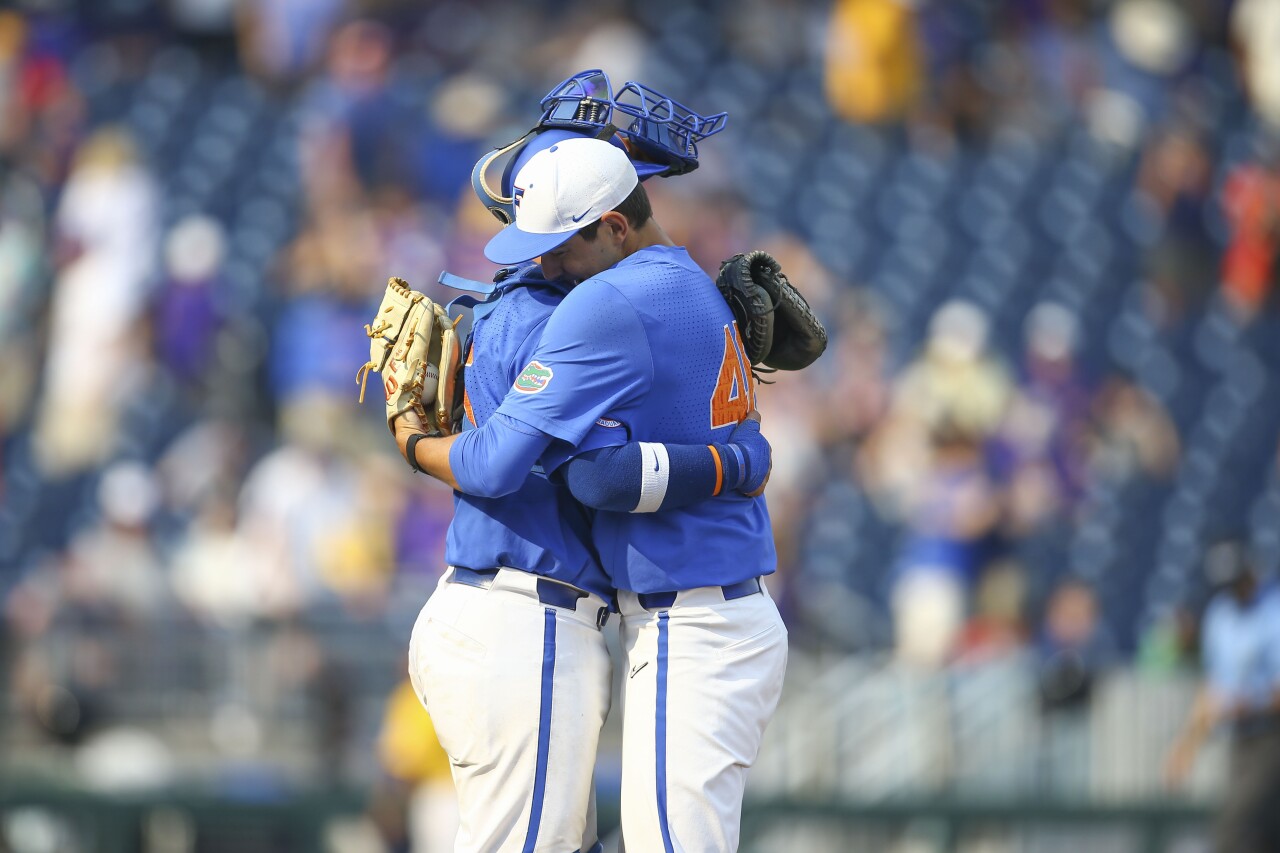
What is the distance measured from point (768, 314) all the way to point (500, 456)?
753mm

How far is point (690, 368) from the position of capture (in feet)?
13.4

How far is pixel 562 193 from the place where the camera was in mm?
3998

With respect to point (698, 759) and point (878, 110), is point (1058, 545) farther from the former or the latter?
point (698, 759)

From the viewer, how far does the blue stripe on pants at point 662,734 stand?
13.0 ft

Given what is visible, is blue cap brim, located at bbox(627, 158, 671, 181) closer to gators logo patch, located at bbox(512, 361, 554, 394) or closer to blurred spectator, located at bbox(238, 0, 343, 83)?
gators logo patch, located at bbox(512, 361, 554, 394)

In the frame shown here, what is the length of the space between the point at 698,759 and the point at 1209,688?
5.39m

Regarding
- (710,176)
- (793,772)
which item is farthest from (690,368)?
(710,176)

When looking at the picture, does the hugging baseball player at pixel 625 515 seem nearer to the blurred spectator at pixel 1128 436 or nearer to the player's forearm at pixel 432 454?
the player's forearm at pixel 432 454

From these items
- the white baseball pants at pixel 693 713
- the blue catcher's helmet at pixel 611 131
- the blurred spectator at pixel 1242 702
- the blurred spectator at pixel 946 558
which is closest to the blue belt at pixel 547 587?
the white baseball pants at pixel 693 713

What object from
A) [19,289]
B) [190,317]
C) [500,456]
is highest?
[19,289]

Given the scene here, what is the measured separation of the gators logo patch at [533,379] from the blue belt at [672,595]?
1.64ft

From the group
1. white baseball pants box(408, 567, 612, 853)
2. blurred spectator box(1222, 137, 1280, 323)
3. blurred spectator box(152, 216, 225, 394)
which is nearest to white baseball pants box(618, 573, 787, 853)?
white baseball pants box(408, 567, 612, 853)

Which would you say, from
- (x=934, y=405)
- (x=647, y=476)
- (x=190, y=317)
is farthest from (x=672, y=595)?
(x=190, y=317)

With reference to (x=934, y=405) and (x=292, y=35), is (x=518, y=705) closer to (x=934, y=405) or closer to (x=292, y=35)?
(x=934, y=405)
